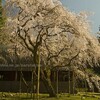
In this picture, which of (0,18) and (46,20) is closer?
(46,20)

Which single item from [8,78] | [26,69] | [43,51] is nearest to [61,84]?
[26,69]

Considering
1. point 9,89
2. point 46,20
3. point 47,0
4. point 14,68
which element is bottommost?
point 9,89

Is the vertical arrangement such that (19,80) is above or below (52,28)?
below

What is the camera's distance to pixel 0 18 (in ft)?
106

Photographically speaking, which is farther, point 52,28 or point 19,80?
point 19,80

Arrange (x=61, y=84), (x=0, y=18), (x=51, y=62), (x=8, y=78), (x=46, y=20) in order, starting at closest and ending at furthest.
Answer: (x=46, y=20), (x=0, y=18), (x=51, y=62), (x=61, y=84), (x=8, y=78)

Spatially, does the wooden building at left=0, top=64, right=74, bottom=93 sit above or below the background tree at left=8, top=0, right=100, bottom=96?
below

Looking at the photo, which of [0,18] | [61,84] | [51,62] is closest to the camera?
[0,18]

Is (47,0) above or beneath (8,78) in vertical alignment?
above

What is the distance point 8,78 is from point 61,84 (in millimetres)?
8320

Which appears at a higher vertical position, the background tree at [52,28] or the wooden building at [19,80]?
the background tree at [52,28]

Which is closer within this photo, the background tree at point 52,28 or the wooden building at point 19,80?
the background tree at point 52,28

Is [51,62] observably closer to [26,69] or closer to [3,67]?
[26,69]

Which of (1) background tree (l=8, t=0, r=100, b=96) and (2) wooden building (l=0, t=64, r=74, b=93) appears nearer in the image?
(1) background tree (l=8, t=0, r=100, b=96)
